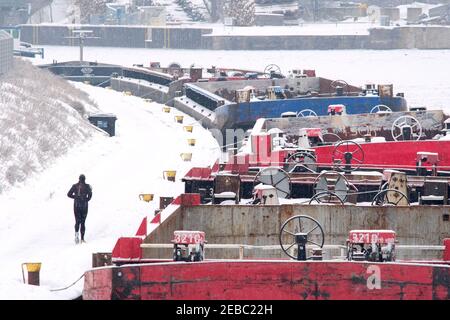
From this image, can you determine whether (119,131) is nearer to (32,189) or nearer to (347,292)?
(32,189)

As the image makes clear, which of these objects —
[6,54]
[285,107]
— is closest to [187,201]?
[285,107]

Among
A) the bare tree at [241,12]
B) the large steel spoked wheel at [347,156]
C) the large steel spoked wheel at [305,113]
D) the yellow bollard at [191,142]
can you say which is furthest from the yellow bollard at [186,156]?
the bare tree at [241,12]

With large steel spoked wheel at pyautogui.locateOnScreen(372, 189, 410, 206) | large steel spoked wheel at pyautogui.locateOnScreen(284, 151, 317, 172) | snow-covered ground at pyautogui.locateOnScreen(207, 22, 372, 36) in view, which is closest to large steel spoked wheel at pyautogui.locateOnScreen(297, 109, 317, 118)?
large steel spoked wheel at pyautogui.locateOnScreen(284, 151, 317, 172)

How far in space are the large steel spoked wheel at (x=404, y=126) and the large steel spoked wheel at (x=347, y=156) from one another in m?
2.83

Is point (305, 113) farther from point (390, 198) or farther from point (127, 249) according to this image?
point (127, 249)

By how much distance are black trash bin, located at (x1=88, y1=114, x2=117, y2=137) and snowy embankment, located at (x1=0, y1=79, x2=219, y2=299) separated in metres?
0.63

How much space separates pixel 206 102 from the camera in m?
53.9

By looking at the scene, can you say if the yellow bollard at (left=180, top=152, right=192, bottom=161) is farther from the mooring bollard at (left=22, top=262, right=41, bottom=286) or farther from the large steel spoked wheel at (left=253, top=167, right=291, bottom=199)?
the mooring bollard at (left=22, top=262, right=41, bottom=286)

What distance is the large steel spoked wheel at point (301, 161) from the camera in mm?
26816

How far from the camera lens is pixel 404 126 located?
3362cm

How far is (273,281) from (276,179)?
7678 mm

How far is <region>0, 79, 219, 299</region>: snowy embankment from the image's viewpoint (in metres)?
22.2

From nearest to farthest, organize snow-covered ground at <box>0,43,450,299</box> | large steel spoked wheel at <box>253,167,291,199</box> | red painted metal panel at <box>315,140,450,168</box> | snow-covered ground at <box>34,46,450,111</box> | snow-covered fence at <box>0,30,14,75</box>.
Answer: snow-covered ground at <box>0,43,450,299</box>
large steel spoked wheel at <box>253,167,291,199</box>
red painted metal panel at <box>315,140,450,168</box>
snow-covered fence at <box>0,30,14,75</box>
snow-covered ground at <box>34,46,450,111</box>

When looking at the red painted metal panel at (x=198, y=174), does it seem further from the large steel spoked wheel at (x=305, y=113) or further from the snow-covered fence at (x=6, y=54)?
the snow-covered fence at (x=6, y=54)
